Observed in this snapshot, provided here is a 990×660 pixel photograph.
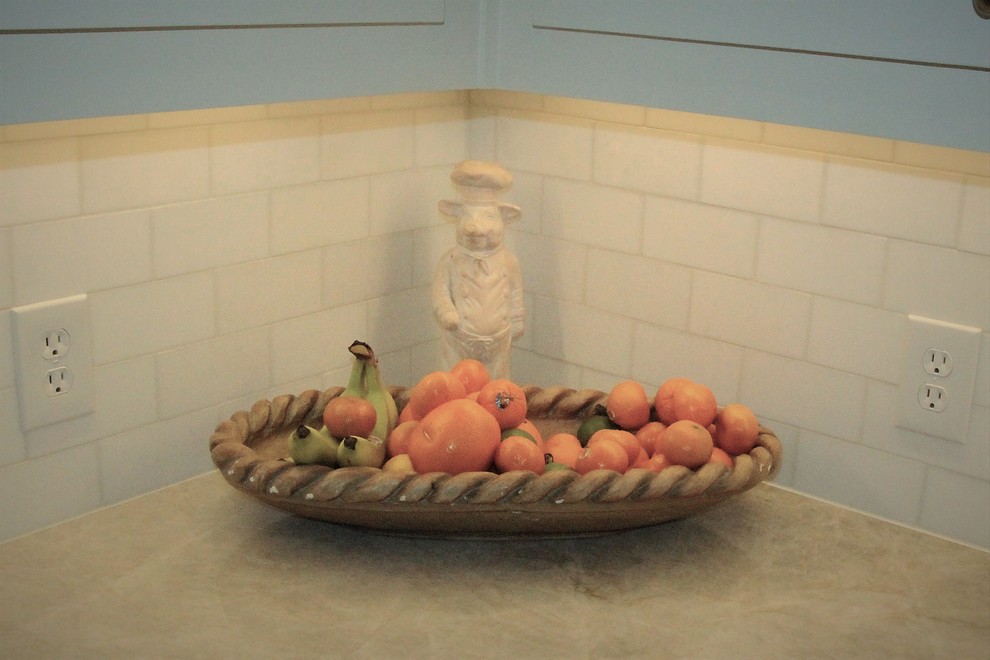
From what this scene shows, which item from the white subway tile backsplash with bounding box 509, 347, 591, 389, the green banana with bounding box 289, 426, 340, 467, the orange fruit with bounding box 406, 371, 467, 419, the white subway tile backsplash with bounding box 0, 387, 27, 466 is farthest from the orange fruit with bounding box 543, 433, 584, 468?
the white subway tile backsplash with bounding box 0, 387, 27, 466

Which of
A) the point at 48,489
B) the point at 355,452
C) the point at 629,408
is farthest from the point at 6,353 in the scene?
the point at 629,408

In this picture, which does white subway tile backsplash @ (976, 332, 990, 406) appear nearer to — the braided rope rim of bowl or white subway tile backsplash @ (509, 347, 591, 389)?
the braided rope rim of bowl

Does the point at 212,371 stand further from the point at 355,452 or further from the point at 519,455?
the point at 519,455

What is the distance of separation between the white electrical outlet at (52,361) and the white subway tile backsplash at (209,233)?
123mm

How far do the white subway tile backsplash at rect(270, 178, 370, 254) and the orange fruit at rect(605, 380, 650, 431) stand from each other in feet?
1.49

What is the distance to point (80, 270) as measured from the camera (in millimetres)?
1263

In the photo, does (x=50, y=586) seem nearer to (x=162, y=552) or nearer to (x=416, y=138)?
(x=162, y=552)

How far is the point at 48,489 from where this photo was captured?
1.28 meters

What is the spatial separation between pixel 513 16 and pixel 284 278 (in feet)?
1.47

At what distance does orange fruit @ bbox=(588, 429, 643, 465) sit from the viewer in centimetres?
128

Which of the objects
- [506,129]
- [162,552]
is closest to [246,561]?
[162,552]

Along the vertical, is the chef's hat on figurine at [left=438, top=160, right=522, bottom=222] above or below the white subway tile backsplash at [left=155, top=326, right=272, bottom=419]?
above

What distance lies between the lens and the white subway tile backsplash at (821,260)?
1.34 meters

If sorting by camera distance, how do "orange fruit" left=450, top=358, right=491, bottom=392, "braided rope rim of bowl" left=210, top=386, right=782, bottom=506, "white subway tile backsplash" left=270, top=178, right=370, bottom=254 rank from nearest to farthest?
"braided rope rim of bowl" left=210, top=386, right=782, bottom=506 < "orange fruit" left=450, top=358, right=491, bottom=392 < "white subway tile backsplash" left=270, top=178, right=370, bottom=254
